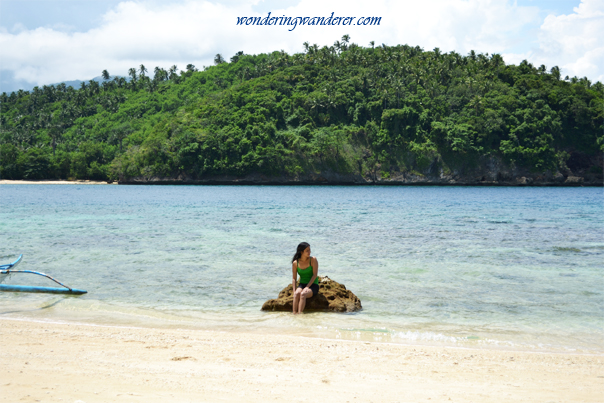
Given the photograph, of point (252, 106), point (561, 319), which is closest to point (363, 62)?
point (252, 106)

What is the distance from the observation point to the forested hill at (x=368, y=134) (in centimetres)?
9938

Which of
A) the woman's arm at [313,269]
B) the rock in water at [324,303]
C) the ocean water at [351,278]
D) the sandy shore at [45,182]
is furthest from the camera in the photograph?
the sandy shore at [45,182]

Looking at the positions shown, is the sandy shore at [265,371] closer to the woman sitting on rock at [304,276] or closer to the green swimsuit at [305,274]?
the woman sitting on rock at [304,276]

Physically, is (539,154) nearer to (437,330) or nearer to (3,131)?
(437,330)

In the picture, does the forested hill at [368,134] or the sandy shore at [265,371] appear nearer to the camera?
the sandy shore at [265,371]

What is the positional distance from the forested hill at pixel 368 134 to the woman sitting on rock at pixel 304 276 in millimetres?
90955

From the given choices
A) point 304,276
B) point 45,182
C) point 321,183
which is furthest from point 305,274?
point 45,182

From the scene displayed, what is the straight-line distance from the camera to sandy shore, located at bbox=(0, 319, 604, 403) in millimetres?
4512

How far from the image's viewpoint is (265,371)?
5.29 m

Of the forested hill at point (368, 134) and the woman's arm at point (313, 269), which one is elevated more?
the forested hill at point (368, 134)

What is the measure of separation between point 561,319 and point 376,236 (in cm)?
1166

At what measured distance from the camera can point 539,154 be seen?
96.9 metres

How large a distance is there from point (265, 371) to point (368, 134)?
9951cm

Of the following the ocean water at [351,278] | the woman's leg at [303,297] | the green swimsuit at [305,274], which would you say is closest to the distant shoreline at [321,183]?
the ocean water at [351,278]
